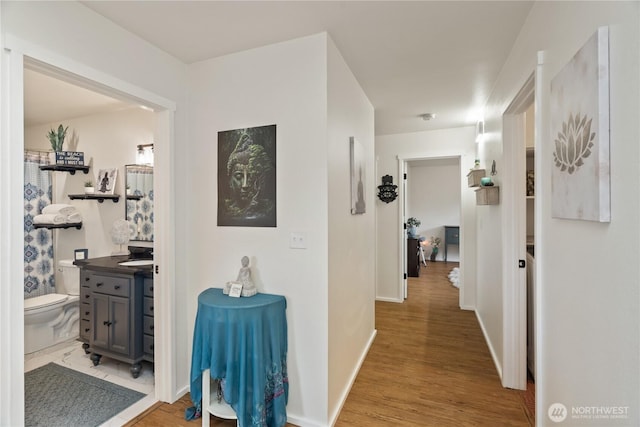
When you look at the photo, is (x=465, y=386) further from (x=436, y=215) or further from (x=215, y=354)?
(x=436, y=215)

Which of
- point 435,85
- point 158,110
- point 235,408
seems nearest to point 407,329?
point 235,408

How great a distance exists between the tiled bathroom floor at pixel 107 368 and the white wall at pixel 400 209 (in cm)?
317

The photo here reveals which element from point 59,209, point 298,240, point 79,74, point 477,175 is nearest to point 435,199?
point 477,175

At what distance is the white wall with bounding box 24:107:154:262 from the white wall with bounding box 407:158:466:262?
621 cm

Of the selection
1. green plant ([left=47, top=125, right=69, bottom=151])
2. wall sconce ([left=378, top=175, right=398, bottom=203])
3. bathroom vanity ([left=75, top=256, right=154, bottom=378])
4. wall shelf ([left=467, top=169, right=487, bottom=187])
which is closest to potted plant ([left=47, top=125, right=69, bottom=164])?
green plant ([left=47, top=125, right=69, bottom=151])

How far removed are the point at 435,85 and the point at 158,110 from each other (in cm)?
231

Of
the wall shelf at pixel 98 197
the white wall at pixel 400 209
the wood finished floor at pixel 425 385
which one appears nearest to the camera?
the wood finished floor at pixel 425 385

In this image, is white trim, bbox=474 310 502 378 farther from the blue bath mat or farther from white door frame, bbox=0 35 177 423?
the blue bath mat

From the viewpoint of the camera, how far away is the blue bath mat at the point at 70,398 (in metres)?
1.92

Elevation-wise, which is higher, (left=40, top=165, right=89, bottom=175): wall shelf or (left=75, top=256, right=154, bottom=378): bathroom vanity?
(left=40, top=165, right=89, bottom=175): wall shelf

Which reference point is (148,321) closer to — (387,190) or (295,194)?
(295,194)

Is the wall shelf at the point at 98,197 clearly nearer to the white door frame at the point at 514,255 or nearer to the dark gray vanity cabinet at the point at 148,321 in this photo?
the dark gray vanity cabinet at the point at 148,321

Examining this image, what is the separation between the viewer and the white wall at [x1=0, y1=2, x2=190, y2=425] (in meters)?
1.31

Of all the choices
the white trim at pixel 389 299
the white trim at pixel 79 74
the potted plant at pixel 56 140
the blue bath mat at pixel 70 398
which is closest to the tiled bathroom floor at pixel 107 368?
the blue bath mat at pixel 70 398
